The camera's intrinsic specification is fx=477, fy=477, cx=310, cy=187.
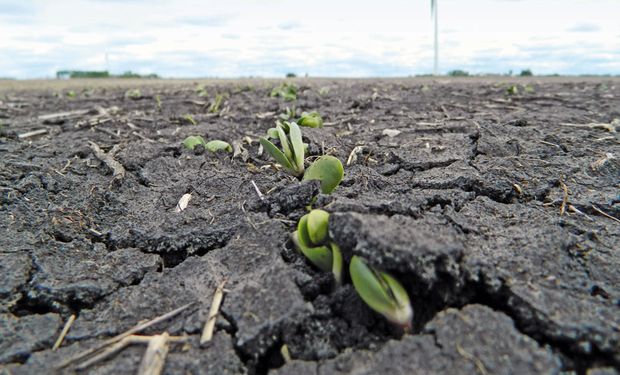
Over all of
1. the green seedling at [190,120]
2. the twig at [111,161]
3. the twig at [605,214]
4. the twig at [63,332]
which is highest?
the green seedling at [190,120]

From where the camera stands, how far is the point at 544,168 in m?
2.07

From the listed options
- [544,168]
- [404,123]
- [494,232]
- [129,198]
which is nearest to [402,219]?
[494,232]

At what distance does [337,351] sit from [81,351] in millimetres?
618

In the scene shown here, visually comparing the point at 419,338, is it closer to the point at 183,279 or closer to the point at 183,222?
the point at 183,279

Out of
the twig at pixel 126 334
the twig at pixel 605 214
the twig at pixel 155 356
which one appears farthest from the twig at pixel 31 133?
the twig at pixel 605 214

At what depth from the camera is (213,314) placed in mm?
1216

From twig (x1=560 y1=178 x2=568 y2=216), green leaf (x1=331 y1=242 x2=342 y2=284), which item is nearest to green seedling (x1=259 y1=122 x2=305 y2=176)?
green leaf (x1=331 y1=242 x2=342 y2=284)

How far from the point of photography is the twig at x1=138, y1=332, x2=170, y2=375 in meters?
1.06

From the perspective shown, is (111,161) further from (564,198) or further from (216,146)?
(564,198)

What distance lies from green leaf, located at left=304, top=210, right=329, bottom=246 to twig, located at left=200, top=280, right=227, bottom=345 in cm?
29

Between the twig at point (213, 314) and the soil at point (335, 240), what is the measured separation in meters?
0.02

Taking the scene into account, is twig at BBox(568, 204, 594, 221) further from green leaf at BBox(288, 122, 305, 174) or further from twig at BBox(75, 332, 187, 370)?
twig at BBox(75, 332, 187, 370)

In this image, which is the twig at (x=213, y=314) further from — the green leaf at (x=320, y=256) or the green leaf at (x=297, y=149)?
the green leaf at (x=297, y=149)

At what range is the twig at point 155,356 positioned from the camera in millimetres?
1056
